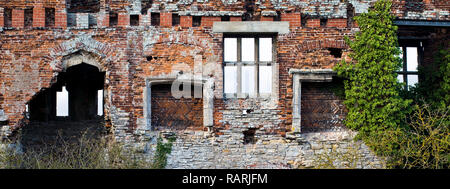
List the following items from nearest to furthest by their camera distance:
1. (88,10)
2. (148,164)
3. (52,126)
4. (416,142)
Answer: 1. (148,164)
2. (416,142)
3. (88,10)
4. (52,126)

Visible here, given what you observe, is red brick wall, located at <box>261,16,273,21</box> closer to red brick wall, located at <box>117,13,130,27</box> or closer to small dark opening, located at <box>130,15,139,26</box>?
small dark opening, located at <box>130,15,139,26</box>

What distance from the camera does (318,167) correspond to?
1128 centimetres

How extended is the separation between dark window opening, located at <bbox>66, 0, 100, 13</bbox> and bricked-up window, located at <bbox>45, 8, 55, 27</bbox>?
67 centimetres

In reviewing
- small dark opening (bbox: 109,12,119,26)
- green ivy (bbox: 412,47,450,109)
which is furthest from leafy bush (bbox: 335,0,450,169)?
small dark opening (bbox: 109,12,119,26)

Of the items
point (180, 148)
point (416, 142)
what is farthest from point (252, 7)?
point (416, 142)

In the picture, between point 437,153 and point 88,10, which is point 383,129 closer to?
point 437,153

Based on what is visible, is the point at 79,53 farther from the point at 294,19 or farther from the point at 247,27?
the point at 294,19

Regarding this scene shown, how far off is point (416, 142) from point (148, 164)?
20.7ft

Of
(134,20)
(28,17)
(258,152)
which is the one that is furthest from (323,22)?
(28,17)

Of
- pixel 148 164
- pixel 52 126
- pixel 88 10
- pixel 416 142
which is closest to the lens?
pixel 148 164

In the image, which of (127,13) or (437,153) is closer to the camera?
Answer: (437,153)

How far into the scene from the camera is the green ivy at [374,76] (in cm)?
1145

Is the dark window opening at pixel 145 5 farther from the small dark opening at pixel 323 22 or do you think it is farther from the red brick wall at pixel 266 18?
the small dark opening at pixel 323 22

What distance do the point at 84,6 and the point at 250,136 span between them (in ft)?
17.5
